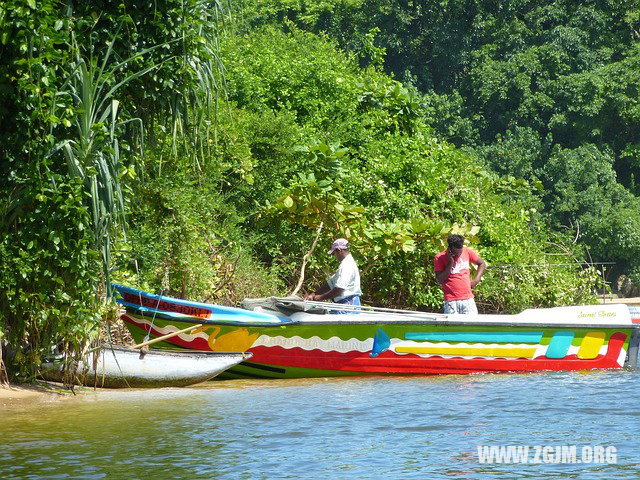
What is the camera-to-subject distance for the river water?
6711 mm

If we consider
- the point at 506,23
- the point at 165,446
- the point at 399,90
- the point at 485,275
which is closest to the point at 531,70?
the point at 506,23

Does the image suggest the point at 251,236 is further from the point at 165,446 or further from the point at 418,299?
the point at 165,446

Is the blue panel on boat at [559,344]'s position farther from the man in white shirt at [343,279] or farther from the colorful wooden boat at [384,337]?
the man in white shirt at [343,279]

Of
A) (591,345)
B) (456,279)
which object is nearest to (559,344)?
(591,345)

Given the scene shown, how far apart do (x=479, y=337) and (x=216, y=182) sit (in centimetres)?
496

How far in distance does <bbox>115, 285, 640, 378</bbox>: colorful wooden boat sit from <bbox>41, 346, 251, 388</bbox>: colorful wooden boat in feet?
1.54

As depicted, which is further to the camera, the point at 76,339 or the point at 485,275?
the point at 485,275

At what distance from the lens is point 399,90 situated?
1722cm

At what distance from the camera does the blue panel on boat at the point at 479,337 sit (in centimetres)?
1095

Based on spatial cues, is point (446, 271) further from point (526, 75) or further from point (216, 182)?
point (526, 75)

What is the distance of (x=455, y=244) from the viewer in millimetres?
11148

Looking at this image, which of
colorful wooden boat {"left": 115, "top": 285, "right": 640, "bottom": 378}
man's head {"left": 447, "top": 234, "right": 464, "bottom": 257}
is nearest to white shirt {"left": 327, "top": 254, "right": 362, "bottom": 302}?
colorful wooden boat {"left": 115, "top": 285, "right": 640, "bottom": 378}

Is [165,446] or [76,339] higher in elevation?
[76,339]

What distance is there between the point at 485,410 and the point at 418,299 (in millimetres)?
6064
